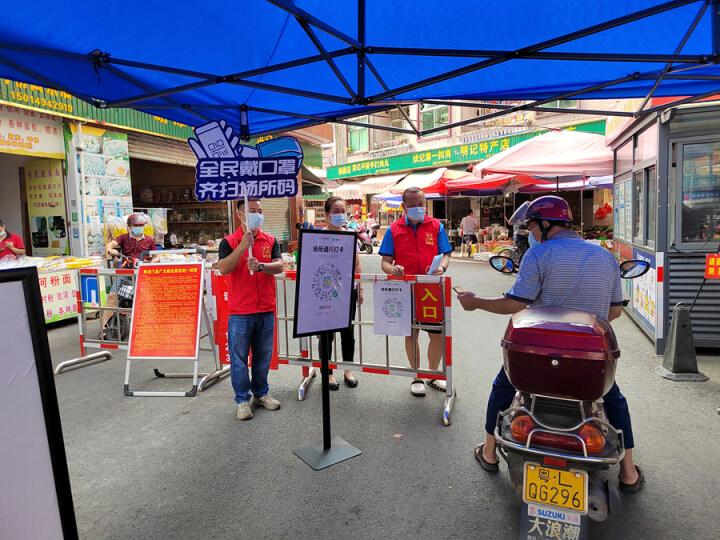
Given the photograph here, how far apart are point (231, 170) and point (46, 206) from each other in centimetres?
811

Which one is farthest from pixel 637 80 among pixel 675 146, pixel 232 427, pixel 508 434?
pixel 232 427

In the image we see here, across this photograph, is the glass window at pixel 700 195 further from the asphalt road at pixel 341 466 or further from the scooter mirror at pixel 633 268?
the scooter mirror at pixel 633 268

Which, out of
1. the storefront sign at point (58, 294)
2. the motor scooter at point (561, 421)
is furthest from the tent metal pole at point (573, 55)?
the storefront sign at point (58, 294)

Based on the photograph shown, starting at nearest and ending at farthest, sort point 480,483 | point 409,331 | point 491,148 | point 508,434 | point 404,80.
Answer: point 508,434
point 480,483
point 409,331
point 404,80
point 491,148

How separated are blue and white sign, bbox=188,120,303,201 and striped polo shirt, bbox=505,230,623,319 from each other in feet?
6.47

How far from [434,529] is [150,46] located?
164 inches

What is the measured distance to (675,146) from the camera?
572 centimetres

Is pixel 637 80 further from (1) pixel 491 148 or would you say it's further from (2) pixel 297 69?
(1) pixel 491 148

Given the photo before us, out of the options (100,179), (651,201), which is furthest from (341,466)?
(100,179)

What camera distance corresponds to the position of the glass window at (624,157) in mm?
7681

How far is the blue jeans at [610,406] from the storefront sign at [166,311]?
331 cm

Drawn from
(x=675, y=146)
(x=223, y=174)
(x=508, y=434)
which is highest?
(x=675, y=146)

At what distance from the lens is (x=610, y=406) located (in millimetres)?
2941

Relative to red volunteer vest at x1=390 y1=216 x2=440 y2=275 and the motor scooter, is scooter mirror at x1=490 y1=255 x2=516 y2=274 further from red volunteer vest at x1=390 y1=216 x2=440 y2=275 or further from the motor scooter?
red volunteer vest at x1=390 y1=216 x2=440 y2=275
